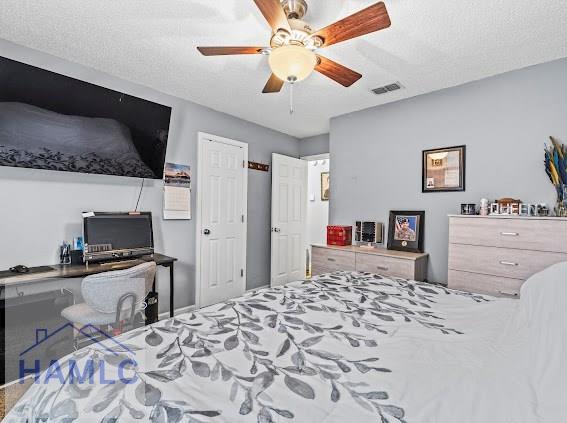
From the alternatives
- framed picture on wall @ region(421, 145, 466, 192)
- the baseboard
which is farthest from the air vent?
the baseboard

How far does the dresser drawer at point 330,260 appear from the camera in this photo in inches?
136

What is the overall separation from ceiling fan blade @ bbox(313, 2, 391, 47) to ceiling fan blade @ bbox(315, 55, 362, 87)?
0.21 m

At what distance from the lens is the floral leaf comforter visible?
793 mm

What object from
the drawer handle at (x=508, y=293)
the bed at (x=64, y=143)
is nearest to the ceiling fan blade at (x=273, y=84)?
the bed at (x=64, y=143)

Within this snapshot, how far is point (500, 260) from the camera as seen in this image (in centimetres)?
246

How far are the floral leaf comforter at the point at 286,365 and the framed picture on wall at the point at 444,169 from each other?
1.78 meters

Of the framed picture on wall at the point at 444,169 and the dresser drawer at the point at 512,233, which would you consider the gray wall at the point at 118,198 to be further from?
the dresser drawer at the point at 512,233

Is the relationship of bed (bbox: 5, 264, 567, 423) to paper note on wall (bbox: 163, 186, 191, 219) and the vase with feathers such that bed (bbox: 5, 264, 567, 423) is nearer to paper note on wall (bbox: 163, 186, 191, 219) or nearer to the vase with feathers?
the vase with feathers

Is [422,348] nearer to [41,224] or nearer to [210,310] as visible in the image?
[210,310]

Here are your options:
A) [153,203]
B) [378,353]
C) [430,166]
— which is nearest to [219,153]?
[153,203]

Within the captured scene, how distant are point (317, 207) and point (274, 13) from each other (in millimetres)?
4548

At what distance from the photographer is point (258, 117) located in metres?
4.07

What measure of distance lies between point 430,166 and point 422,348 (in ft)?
8.60
